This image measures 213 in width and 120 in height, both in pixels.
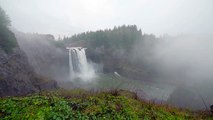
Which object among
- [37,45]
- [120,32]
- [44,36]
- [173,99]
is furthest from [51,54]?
[120,32]

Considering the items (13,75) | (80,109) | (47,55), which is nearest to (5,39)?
(13,75)

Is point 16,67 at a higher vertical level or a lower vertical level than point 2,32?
lower

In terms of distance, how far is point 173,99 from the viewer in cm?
5619

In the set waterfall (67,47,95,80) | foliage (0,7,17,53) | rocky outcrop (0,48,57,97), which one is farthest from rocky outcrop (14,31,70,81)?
foliage (0,7,17,53)

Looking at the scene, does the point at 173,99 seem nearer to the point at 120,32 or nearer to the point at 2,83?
the point at 2,83

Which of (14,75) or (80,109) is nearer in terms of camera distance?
(80,109)

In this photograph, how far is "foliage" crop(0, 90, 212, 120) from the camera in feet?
27.8

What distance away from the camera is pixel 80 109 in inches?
380

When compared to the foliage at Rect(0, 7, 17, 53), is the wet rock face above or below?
below

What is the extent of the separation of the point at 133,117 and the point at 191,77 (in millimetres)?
82840

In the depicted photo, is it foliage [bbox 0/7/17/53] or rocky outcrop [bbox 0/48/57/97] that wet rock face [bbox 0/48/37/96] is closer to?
rocky outcrop [bbox 0/48/57/97]

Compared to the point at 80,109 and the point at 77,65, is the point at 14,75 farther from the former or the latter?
the point at 77,65

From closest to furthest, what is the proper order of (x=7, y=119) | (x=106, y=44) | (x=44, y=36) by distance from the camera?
(x=7, y=119), (x=44, y=36), (x=106, y=44)

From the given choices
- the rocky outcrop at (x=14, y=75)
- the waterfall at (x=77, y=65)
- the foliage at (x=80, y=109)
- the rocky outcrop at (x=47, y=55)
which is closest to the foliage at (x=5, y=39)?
the rocky outcrop at (x=14, y=75)
